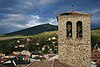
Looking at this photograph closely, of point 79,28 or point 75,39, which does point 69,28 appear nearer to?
point 79,28

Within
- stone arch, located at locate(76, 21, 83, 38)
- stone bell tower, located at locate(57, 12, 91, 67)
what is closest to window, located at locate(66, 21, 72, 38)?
stone bell tower, located at locate(57, 12, 91, 67)

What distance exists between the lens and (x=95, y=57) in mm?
71062

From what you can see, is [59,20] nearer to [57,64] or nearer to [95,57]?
[57,64]

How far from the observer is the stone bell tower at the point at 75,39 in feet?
107

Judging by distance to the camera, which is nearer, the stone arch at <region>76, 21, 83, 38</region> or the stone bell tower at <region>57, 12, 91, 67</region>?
the stone bell tower at <region>57, 12, 91, 67</region>

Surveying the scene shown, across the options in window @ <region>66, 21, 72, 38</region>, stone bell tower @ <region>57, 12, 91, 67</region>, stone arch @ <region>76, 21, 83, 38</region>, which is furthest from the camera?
window @ <region>66, 21, 72, 38</region>

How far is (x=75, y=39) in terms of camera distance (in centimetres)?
3281

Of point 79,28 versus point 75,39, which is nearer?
point 75,39

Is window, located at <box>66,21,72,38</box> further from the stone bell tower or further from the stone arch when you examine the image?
the stone arch

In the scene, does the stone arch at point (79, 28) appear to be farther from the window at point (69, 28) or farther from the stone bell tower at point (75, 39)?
the window at point (69, 28)

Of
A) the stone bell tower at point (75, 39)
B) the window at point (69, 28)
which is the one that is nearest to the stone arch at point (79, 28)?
the stone bell tower at point (75, 39)

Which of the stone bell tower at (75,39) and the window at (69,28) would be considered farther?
the window at (69,28)

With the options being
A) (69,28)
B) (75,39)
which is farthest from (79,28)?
(75,39)

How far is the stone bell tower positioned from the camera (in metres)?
32.6
